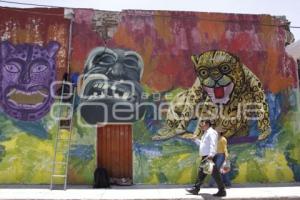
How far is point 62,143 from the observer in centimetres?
1316

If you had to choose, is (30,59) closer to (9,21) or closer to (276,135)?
(9,21)

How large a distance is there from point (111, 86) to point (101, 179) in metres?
2.80

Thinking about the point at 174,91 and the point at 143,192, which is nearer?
the point at 143,192

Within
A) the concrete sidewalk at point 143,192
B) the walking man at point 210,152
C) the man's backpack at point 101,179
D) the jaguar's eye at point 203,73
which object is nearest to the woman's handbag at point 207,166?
the walking man at point 210,152

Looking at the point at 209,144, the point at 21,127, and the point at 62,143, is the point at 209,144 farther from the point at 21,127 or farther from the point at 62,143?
the point at 21,127

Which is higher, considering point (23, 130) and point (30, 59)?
point (30, 59)

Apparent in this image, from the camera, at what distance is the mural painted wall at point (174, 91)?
43.6 ft

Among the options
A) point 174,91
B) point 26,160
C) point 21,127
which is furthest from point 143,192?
point 21,127

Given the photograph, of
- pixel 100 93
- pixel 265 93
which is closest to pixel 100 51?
pixel 100 93

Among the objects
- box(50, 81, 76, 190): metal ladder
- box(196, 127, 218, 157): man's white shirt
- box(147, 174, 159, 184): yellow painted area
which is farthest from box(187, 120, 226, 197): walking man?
box(50, 81, 76, 190): metal ladder

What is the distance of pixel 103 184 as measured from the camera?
500 inches

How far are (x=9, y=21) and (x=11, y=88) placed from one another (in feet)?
6.70

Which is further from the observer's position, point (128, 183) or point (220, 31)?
point (220, 31)

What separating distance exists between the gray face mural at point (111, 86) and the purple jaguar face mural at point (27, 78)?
43.0 inches
